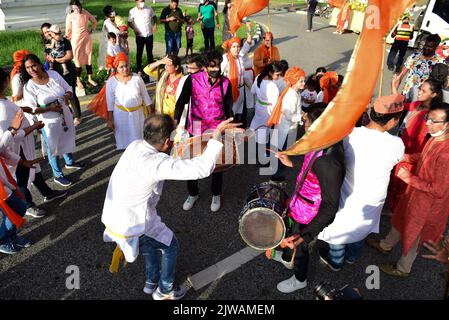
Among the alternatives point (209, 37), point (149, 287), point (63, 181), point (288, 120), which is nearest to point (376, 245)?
point (288, 120)

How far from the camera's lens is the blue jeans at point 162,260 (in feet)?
10.2

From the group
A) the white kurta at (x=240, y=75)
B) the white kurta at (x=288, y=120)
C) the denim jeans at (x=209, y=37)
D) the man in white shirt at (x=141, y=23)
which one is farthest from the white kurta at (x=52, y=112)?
the denim jeans at (x=209, y=37)

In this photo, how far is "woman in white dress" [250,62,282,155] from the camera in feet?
17.3

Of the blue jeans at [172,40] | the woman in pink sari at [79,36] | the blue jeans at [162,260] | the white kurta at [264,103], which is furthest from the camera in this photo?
the blue jeans at [172,40]

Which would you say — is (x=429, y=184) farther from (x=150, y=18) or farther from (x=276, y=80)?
(x=150, y=18)

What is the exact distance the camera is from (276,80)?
5.42 meters

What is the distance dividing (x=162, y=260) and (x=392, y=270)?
7.89 ft

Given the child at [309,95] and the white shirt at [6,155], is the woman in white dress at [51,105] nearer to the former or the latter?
the white shirt at [6,155]

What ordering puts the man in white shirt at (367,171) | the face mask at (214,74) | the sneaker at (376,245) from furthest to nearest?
the face mask at (214,74) → the sneaker at (376,245) → the man in white shirt at (367,171)

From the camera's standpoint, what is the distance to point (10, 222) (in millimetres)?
3787

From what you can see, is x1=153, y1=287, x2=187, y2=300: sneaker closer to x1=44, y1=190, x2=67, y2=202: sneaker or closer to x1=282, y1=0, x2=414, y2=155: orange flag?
x1=282, y1=0, x2=414, y2=155: orange flag

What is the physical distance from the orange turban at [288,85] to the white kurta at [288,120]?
2.0 inches

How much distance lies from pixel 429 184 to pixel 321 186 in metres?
1.18
